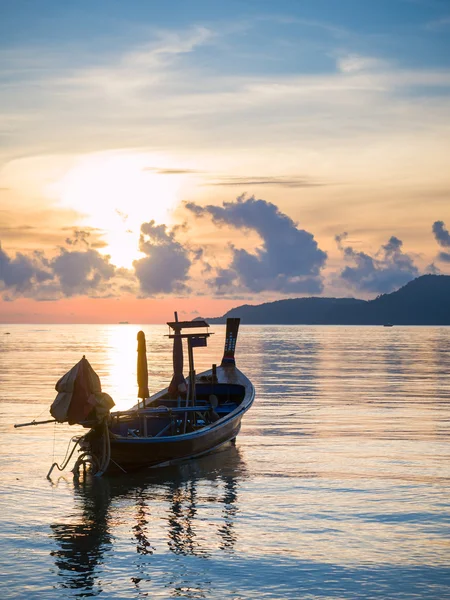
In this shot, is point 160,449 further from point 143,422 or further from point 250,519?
point 250,519

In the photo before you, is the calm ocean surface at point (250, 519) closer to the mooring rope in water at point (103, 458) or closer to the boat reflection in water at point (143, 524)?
the boat reflection in water at point (143, 524)

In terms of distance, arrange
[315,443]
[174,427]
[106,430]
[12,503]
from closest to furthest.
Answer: [12,503] → [106,430] → [174,427] → [315,443]

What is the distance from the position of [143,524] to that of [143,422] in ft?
26.2

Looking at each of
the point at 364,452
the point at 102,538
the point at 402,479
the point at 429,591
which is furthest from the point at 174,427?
the point at 429,591

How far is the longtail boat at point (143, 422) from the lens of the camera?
76.5 ft

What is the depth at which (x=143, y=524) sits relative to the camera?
62.7ft

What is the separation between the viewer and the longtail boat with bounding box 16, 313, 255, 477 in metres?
23.3

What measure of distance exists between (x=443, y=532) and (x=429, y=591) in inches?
152

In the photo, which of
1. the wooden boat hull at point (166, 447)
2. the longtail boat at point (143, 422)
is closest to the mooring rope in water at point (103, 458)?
the longtail boat at point (143, 422)

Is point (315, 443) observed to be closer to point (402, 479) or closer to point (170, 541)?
point (402, 479)

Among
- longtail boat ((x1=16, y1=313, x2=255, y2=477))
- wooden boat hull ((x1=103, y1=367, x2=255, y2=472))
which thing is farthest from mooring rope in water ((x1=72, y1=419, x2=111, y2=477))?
wooden boat hull ((x1=103, y1=367, x2=255, y2=472))

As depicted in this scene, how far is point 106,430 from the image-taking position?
23.7 metres

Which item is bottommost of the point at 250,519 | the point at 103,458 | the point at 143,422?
the point at 250,519

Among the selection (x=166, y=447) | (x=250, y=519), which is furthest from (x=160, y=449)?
(x=250, y=519)
